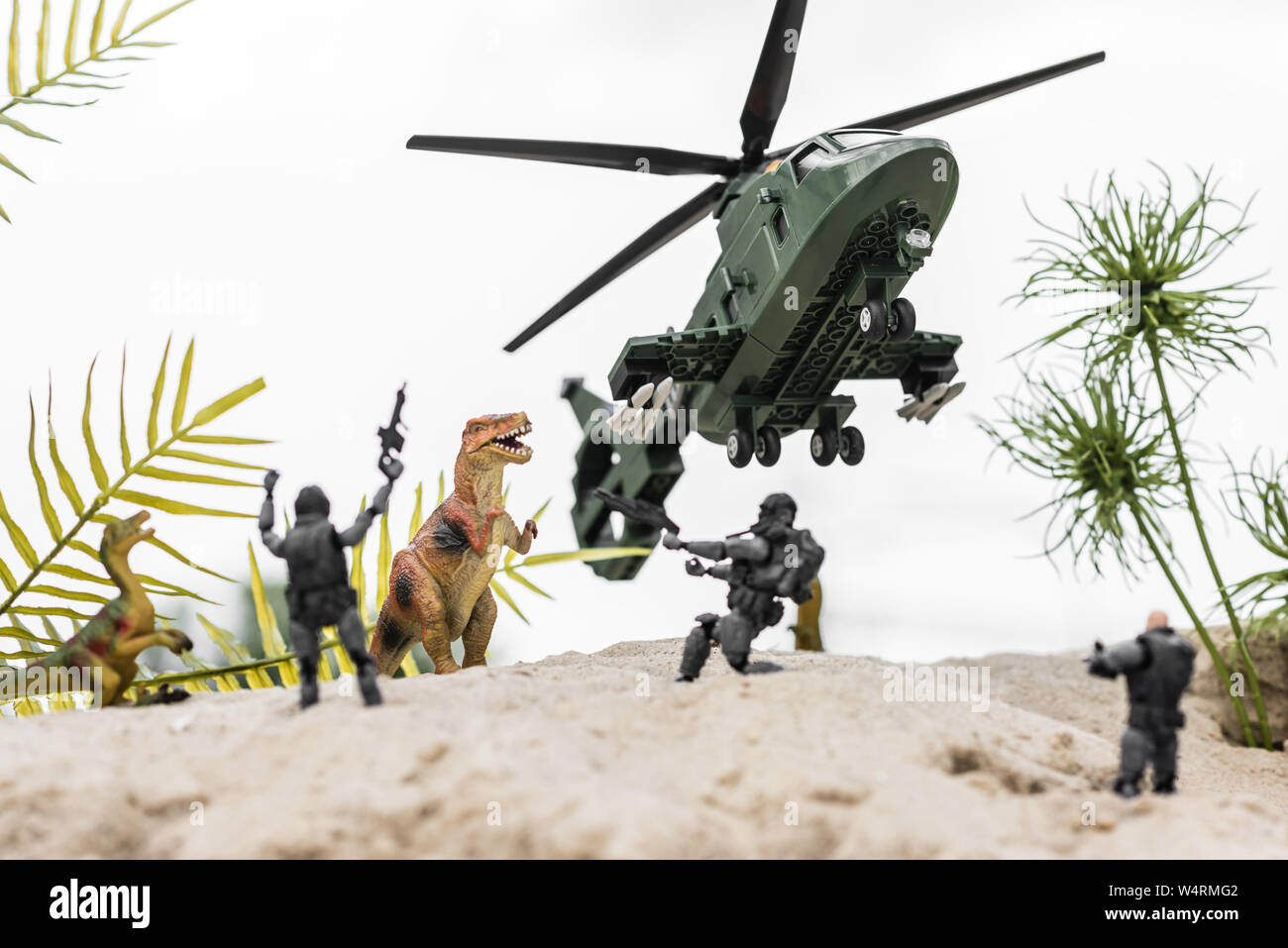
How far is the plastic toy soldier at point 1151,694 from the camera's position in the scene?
3.09 m

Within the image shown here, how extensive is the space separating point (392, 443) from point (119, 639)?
1.18 meters

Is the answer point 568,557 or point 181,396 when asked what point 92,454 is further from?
point 568,557

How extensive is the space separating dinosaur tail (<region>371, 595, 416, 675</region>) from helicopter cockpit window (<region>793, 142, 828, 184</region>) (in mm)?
2678

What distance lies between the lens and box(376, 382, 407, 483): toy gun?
373cm

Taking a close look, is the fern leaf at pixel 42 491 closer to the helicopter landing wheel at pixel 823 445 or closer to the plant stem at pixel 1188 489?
the helicopter landing wheel at pixel 823 445

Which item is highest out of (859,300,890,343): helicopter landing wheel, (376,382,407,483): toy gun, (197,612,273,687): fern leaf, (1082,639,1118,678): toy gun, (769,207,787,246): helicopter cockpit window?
(769,207,787,246): helicopter cockpit window

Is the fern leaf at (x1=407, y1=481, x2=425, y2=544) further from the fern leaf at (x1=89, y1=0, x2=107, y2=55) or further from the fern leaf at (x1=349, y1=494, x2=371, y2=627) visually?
the fern leaf at (x1=89, y1=0, x2=107, y2=55)

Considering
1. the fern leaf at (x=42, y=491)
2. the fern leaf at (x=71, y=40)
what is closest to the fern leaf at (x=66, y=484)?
the fern leaf at (x=42, y=491)

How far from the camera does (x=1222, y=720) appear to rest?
265 inches

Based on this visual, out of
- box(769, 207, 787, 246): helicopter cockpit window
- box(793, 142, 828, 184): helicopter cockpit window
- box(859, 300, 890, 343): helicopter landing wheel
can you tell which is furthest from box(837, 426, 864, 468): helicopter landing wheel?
box(793, 142, 828, 184): helicopter cockpit window

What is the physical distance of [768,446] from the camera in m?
6.04

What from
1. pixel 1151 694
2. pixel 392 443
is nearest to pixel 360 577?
pixel 392 443

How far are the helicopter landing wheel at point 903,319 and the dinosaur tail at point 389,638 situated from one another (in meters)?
2.49
